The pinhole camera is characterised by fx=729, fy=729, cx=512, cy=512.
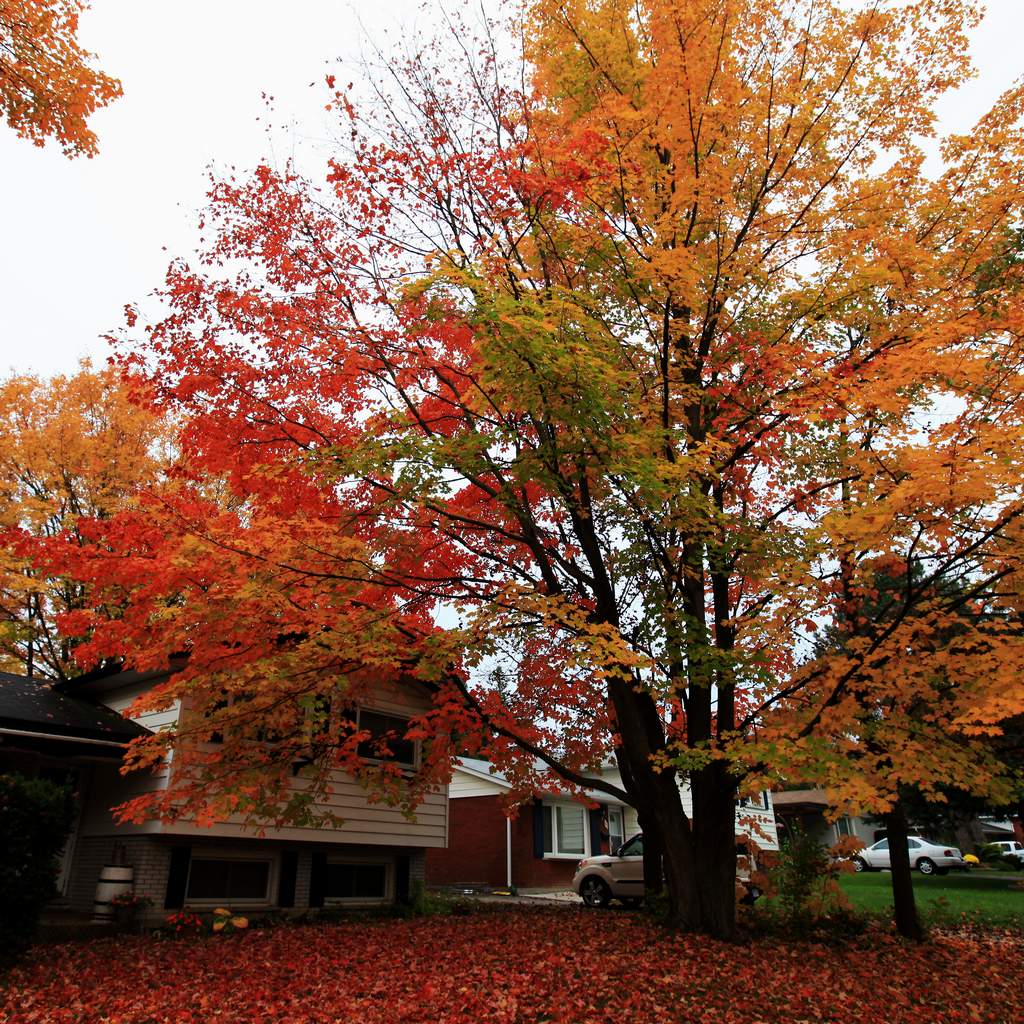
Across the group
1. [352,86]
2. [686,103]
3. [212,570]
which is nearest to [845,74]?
[686,103]

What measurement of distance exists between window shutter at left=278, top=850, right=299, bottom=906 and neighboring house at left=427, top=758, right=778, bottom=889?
31.5ft

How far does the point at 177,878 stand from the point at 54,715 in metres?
3.19

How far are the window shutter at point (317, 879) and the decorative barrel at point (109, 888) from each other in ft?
11.1

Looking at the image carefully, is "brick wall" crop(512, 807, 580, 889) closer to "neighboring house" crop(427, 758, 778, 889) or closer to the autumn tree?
"neighboring house" crop(427, 758, 778, 889)

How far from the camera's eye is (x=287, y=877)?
42.9 ft

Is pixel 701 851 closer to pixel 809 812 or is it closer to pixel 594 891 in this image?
pixel 594 891

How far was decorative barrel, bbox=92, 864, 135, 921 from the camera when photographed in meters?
10.5

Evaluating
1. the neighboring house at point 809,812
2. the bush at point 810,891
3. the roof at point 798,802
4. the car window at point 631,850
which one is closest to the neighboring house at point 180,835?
the car window at point 631,850

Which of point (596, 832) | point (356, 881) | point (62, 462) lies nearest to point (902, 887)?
point (356, 881)

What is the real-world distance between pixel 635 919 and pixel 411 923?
3719mm

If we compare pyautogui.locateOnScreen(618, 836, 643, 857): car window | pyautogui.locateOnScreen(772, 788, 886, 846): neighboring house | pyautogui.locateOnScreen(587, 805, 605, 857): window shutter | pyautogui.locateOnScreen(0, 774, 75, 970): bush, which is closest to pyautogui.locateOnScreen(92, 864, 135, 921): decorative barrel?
pyautogui.locateOnScreen(0, 774, 75, 970): bush

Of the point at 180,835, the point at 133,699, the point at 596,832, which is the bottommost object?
the point at 596,832

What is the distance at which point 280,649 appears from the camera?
398 inches

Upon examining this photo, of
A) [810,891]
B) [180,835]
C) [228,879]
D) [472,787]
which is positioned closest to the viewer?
[810,891]
